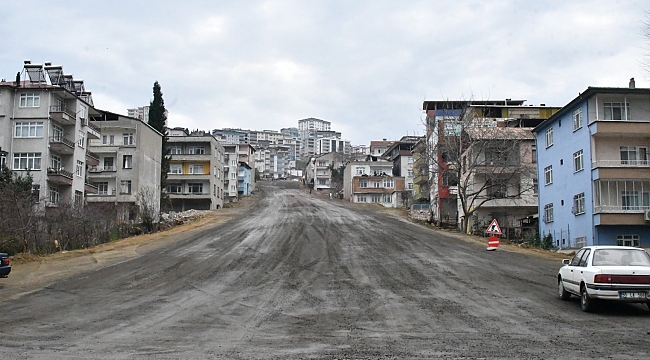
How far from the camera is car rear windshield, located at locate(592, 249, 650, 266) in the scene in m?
16.9

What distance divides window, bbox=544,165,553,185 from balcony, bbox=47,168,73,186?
38.9m

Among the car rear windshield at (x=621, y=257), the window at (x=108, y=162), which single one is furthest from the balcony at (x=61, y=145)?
the car rear windshield at (x=621, y=257)

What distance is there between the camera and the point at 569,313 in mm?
16734

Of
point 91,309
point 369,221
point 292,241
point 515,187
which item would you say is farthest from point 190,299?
point 515,187

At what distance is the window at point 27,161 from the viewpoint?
173 feet

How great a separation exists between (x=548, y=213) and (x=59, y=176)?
39174 mm

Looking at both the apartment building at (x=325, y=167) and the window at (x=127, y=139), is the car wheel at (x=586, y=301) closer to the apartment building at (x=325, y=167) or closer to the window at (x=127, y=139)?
the window at (x=127, y=139)

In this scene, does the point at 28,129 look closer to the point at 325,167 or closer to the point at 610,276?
the point at 610,276

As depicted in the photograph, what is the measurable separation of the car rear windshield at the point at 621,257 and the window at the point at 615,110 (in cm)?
2459

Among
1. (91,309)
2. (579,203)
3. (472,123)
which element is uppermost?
(472,123)

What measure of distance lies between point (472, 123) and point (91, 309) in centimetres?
4297

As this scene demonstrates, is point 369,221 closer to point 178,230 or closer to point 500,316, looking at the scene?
point 178,230

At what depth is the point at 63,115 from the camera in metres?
54.1

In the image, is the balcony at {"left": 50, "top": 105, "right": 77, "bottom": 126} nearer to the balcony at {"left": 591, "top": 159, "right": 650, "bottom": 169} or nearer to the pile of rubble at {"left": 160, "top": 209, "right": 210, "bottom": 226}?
the pile of rubble at {"left": 160, "top": 209, "right": 210, "bottom": 226}
